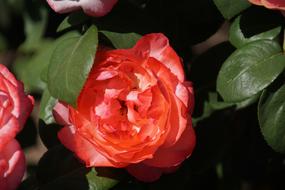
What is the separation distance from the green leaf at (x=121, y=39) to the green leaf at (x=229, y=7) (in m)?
0.15

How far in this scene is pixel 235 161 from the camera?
1.74 meters

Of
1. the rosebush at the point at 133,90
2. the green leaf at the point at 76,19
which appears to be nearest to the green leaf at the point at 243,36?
the rosebush at the point at 133,90

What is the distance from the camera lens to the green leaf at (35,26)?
1807 millimetres

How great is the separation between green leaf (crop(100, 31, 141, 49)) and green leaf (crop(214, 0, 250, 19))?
0.49 feet

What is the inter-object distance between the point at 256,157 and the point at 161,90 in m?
0.63

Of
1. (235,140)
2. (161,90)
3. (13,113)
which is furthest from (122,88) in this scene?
(235,140)

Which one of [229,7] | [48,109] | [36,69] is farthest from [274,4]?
[36,69]

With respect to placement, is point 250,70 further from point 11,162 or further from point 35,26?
point 35,26

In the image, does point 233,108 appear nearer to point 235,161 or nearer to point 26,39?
point 235,161

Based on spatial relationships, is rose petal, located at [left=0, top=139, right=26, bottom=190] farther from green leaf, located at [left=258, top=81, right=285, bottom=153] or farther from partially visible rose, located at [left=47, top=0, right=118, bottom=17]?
green leaf, located at [left=258, top=81, right=285, bottom=153]

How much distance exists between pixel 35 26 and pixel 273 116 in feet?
3.02

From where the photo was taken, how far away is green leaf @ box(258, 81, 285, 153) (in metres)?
1.11

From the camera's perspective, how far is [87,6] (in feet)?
3.56

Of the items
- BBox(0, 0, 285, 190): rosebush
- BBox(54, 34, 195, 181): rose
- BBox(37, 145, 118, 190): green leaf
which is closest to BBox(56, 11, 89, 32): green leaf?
BBox(0, 0, 285, 190): rosebush
